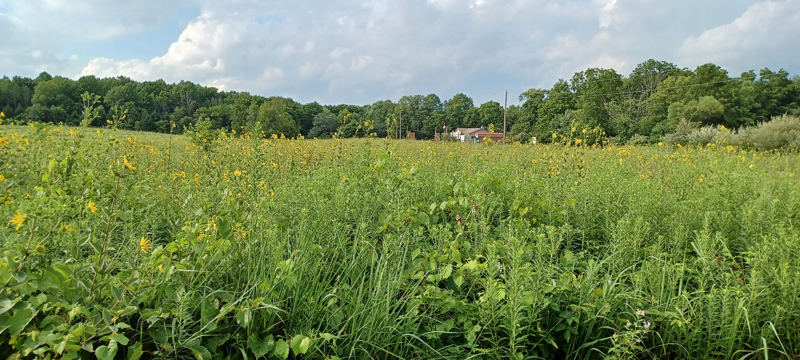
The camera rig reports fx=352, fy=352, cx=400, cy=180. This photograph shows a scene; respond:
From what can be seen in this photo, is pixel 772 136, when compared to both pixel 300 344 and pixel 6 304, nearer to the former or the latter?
pixel 300 344

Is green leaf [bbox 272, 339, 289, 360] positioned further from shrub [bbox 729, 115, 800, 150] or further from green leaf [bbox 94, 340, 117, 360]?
shrub [bbox 729, 115, 800, 150]

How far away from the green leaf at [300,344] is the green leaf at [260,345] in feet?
0.40

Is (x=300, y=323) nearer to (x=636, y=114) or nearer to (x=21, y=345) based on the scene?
(x=21, y=345)

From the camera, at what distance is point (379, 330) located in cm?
168

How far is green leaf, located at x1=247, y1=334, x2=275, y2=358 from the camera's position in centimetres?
151

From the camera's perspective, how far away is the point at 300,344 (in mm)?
1455

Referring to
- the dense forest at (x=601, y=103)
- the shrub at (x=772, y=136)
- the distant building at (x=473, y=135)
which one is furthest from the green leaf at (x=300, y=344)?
the dense forest at (x=601, y=103)

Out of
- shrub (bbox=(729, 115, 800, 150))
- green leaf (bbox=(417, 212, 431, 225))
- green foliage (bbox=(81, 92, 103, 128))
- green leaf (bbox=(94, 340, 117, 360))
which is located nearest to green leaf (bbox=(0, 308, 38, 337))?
green leaf (bbox=(94, 340, 117, 360))

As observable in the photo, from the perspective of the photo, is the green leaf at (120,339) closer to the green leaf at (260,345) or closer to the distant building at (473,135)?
the green leaf at (260,345)

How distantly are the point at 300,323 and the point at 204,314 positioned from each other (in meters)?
0.42

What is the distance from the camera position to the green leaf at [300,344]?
142 centimetres

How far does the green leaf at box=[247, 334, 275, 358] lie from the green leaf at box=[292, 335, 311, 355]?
123mm

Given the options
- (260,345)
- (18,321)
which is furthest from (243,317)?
(18,321)

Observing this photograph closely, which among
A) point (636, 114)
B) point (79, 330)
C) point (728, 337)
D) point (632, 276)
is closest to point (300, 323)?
point (79, 330)
